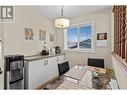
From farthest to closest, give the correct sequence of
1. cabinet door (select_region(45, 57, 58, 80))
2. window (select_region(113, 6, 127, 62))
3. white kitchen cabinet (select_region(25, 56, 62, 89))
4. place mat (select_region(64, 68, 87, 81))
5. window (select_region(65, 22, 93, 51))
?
window (select_region(65, 22, 93, 51)), cabinet door (select_region(45, 57, 58, 80)), white kitchen cabinet (select_region(25, 56, 62, 89)), place mat (select_region(64, 68, 87, 81)), window (select_region(113, 6, 127, 62))

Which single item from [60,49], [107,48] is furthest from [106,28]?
[60,49]

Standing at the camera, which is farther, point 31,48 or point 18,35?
point 31,48

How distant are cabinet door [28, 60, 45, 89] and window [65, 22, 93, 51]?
1721 millimetres

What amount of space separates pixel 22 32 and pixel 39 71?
1.12 metres

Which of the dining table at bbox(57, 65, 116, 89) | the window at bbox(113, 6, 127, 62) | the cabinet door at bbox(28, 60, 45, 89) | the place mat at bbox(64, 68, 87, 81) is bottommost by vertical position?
the cabinet door at bbox(28, 60, 45, 89)

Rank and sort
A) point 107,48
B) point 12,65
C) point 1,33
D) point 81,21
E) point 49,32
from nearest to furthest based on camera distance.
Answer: point 1,33 < point 12,65 < point 107,48 < point 81,21 < point 49,32

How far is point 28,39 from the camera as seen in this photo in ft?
10.8

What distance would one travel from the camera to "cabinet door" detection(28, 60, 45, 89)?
270 cm

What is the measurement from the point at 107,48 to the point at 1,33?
9.61 ft

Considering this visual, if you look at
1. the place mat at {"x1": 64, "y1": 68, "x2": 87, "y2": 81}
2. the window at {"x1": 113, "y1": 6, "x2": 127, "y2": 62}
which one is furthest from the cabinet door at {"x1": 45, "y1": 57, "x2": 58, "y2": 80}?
the window at {"x1": 113, "y1": 6, "x2": 127, "y2": 62}

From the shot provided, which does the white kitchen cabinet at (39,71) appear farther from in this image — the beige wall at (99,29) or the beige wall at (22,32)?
the beige wall at (99,29)

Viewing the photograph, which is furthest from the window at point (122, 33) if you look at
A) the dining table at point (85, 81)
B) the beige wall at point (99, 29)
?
the beige wall at point (99, 29)

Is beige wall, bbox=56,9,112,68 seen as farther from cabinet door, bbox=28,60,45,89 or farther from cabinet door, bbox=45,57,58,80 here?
cabinet door, bbox=28,60,45,89

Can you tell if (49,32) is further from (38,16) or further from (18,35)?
(18,35)
